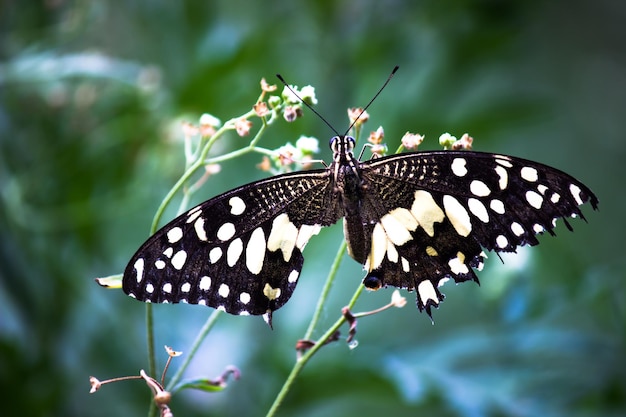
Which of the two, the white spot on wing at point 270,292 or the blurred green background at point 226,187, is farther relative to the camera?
the blurred green background at point 226,187

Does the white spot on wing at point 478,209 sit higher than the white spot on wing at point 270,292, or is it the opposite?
the white spot on wing at point 478,209

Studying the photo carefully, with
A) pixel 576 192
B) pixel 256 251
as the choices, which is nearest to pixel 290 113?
pixel 256 251

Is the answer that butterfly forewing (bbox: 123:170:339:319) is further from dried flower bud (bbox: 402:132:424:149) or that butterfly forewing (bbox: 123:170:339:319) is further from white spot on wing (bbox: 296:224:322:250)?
dried flower bud (bbox: 402:132:424:149)

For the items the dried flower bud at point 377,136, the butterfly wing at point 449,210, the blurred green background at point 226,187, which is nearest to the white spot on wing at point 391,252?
the butterfly wing at point 449,210

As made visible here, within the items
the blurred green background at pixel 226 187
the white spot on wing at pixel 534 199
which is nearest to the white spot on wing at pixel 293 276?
the white spot on wing at pixel 534 199

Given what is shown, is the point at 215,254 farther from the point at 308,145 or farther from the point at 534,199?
the point at 534,199

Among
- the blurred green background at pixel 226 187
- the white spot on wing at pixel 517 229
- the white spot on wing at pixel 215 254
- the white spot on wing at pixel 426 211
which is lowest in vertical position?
the white spot on wing at pixel 215 254

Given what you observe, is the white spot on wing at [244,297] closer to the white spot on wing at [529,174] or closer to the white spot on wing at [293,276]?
the white spot on wing at [293,276]

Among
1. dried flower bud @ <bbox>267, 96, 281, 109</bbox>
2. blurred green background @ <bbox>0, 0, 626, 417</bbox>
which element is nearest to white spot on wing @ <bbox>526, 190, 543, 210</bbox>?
dried flower bud @ <bbox>267, 96, 281, 109</bbox>
